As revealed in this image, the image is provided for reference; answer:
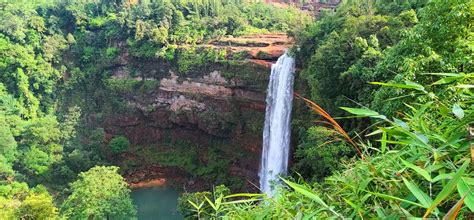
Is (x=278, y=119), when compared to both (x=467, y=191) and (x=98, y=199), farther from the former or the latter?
(x=467, y=191)

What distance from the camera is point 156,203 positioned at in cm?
1661

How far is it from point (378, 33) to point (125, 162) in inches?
542

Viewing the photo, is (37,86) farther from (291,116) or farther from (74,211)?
(291,116)

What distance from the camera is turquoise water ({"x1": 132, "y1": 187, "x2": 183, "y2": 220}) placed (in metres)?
15.7

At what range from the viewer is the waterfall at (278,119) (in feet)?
46.7

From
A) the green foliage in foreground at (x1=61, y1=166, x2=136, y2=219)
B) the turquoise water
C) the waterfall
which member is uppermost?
the waterfall

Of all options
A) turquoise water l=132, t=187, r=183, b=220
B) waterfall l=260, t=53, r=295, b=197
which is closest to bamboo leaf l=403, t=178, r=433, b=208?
waterfall l=260, t=53, r=295, b=197

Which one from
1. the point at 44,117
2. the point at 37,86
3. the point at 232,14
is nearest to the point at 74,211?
the point at 44,117

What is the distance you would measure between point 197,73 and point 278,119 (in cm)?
533

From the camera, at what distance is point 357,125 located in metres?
8.55

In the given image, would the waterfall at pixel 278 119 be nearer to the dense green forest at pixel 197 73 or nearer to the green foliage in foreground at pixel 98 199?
the dense green forest at pixel 197 73

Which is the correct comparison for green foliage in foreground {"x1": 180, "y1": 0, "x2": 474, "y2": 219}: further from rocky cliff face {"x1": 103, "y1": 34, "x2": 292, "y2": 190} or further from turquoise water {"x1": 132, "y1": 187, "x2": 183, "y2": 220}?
turquoise water {"x1": 132, "y1": 187, "x2": 183, "y2": 220}

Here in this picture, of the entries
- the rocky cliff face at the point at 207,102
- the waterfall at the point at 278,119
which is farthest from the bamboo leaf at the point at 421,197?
the rocky cliff face at the point at 207,102

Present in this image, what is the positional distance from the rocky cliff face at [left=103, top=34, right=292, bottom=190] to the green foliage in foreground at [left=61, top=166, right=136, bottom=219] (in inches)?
252
